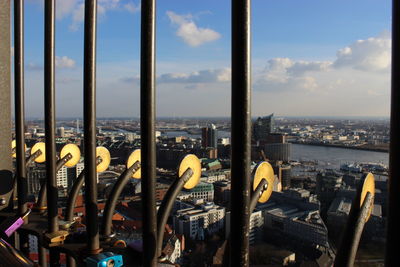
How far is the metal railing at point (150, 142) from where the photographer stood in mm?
429

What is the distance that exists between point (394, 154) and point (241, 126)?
0.21 meters

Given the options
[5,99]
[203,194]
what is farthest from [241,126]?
[203,194]

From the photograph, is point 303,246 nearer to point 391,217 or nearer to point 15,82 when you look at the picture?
point 15,82

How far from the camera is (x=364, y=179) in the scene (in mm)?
691

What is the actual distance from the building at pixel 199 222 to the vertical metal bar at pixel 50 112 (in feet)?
13.2

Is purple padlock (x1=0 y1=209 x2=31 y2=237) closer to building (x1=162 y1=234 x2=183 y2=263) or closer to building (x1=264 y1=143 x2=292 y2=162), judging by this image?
building (x1=162 y1=234 x2=183 y2=263)

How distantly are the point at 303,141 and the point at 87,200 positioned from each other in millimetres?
22898

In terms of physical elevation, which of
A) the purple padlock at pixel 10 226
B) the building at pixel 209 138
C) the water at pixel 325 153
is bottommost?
the water at pixel 325 153

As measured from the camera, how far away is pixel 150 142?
703mm

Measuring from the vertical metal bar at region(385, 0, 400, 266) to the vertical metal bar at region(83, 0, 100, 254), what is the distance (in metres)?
0.65

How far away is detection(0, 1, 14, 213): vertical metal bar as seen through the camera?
1.13 m

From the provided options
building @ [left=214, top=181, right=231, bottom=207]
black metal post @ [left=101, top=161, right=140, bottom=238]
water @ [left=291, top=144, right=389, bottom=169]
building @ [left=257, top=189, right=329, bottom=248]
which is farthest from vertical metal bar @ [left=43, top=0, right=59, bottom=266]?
water @ [left=291, top=144, right=389, bottom=169]

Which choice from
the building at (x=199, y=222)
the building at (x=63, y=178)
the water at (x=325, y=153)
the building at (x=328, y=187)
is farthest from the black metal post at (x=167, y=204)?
the water at (x=325, y=153)

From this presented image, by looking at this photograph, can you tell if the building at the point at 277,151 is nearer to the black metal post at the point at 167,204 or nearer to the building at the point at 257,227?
the building at the point at 257,227
